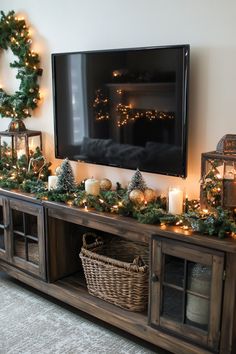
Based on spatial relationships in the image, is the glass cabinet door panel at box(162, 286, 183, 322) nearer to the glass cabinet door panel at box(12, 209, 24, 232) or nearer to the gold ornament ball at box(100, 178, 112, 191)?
the gold ornament ball at box(100, 178, 112, 191)

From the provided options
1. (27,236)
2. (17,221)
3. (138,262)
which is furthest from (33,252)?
(138,262)

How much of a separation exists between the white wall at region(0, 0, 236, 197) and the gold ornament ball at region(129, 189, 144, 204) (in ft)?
0.96

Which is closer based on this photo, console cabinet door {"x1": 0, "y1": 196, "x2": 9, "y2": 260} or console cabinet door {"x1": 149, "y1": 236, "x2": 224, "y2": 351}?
console cabinet door {"x1": 149, "y1": 236, "x2": 224, "y2": 351}

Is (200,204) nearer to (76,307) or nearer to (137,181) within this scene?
(137,181)

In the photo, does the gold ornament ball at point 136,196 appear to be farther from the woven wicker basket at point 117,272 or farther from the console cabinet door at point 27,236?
the console cabinet door at point 27,236

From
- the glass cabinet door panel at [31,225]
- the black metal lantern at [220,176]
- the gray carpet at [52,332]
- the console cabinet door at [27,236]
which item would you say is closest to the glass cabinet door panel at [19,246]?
the console cabinet door at [27,236]

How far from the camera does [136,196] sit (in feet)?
7.86

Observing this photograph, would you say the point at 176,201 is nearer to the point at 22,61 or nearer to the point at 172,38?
the point at 172,38

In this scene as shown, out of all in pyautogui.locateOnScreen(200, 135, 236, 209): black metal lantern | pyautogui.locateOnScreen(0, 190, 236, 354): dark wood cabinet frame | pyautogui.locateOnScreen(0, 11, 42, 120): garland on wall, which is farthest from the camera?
pyautogui.locateOnScreen(0, 11, 42, 120): garland on wall

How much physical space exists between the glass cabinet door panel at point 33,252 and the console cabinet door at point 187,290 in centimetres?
98

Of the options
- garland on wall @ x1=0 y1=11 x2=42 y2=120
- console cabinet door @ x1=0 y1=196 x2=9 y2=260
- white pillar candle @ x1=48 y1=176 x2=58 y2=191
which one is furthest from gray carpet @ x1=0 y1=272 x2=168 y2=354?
garland on wall @ x1=0 y1=11 x2=42 y2=120

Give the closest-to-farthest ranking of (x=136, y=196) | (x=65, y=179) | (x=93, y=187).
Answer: (x=136, y=196) < (x=93, y=187) < (x=65, y=179)

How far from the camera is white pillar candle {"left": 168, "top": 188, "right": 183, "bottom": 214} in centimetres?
226

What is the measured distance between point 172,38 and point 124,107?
507mm
